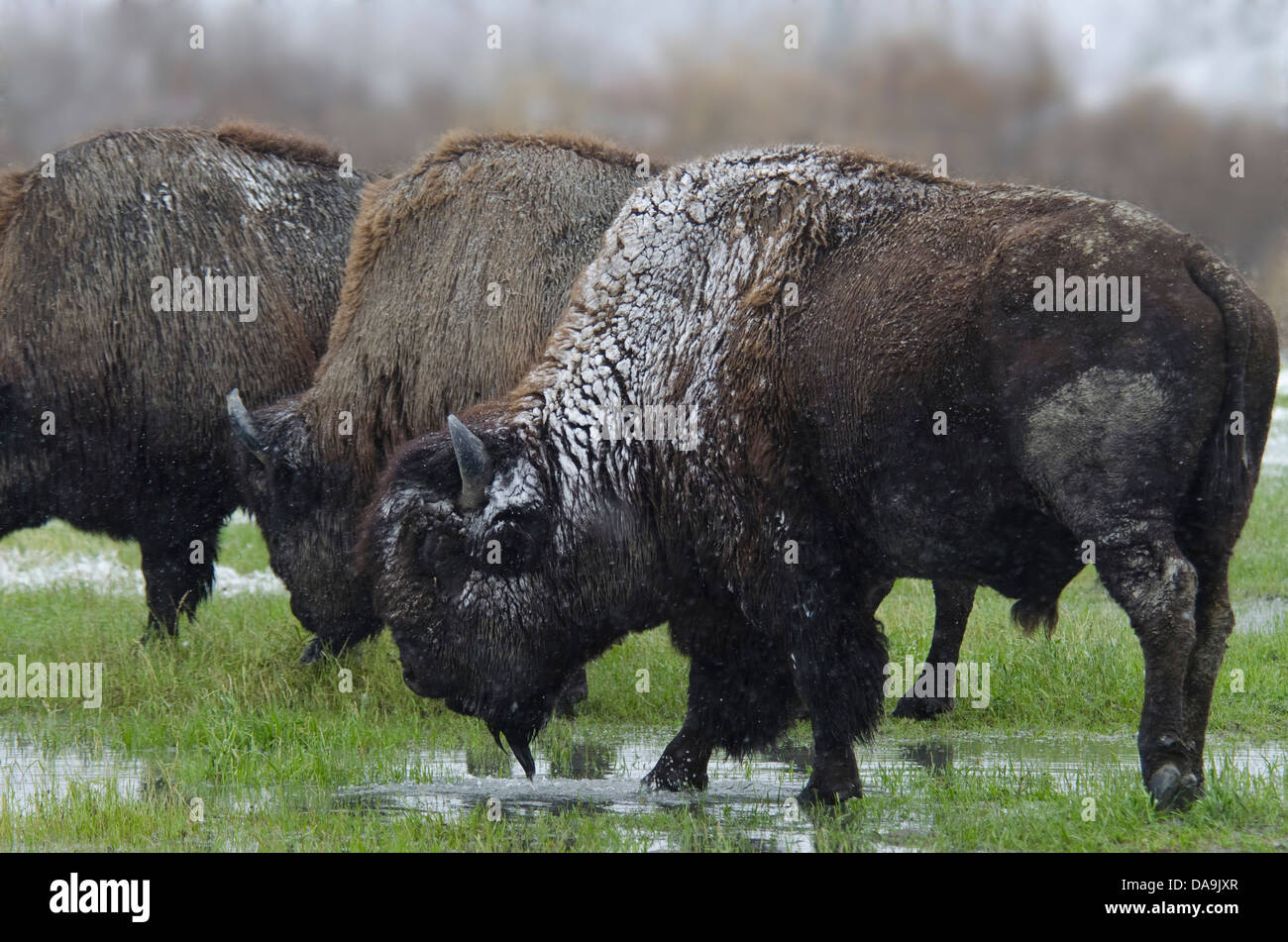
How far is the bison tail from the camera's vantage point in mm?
5297

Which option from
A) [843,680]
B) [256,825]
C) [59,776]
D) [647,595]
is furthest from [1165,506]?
[59,776]

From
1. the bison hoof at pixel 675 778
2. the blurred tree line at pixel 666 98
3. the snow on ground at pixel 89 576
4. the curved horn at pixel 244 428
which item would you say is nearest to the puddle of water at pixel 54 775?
the curved horn at pixel 244 428

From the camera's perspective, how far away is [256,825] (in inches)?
228

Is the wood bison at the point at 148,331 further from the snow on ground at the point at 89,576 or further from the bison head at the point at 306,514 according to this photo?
the snow on ground at the point at 89,576

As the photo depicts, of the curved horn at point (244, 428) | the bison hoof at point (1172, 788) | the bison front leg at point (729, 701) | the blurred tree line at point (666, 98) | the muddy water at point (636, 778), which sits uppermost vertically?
the blurred tree line at point (666, 98)

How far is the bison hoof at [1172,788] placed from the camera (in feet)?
17.5

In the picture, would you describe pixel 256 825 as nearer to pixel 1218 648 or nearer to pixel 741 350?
pixel 741 350

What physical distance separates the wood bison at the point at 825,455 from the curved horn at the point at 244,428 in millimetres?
2067

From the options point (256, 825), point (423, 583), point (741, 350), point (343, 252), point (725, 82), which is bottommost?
point (256, 825)

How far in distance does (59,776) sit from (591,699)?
2759mm

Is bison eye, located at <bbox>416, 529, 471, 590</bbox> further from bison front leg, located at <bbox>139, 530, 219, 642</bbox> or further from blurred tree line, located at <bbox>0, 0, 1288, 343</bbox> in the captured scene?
blurred tree line, located at <bbox>0, 0, 1288, 343</bbox>

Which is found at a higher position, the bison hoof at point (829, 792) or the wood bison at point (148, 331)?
the wood bison at point (148, 331)

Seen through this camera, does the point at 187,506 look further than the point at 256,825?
Yes

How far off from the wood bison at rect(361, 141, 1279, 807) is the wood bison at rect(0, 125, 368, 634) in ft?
11.0
